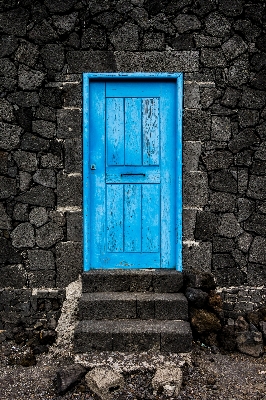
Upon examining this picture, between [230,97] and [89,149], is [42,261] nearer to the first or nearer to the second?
[89,149]

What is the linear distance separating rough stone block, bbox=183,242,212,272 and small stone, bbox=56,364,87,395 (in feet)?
5.04

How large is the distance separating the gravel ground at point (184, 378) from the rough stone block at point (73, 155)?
1892mm

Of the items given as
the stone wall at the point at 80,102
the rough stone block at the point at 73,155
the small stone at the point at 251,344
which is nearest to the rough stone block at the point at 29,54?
the stone wall at the point at 80,102

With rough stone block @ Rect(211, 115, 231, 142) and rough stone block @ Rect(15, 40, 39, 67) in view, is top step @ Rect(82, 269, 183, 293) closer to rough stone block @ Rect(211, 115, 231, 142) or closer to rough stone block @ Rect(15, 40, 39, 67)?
rough stone block @ Rect(211, 115, 231, 142)

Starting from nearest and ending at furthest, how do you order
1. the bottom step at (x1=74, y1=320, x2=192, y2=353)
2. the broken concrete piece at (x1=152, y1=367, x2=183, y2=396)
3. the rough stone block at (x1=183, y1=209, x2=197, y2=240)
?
1. the broken concrete piece at (x1=152, y1=367, x2=183, y2=396)
2. the bottom step at (x1=74, y1=320, x2=192, y2=353)
3. the rough stone block at (x1=183, y1=209, x2=197, y2=240)

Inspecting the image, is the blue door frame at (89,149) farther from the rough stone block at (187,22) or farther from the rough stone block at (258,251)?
the rough stone block at (258,251)

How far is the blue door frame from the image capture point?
163 inches

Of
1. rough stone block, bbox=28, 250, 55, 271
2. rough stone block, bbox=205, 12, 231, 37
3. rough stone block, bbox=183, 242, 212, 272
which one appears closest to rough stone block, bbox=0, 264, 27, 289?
rough stone block, bbox=28, 250, 55, 271

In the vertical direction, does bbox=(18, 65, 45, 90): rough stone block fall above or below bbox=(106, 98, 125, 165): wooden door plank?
above

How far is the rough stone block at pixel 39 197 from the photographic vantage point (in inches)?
165

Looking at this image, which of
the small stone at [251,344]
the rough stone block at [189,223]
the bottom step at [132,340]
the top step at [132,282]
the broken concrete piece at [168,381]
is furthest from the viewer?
the rough stone block at [189,223]

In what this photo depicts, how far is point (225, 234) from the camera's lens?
4215 mm

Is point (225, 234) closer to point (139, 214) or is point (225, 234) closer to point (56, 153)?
point (139, 214)

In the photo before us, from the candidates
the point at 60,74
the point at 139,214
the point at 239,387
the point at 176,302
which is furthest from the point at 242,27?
the point at 239,387
